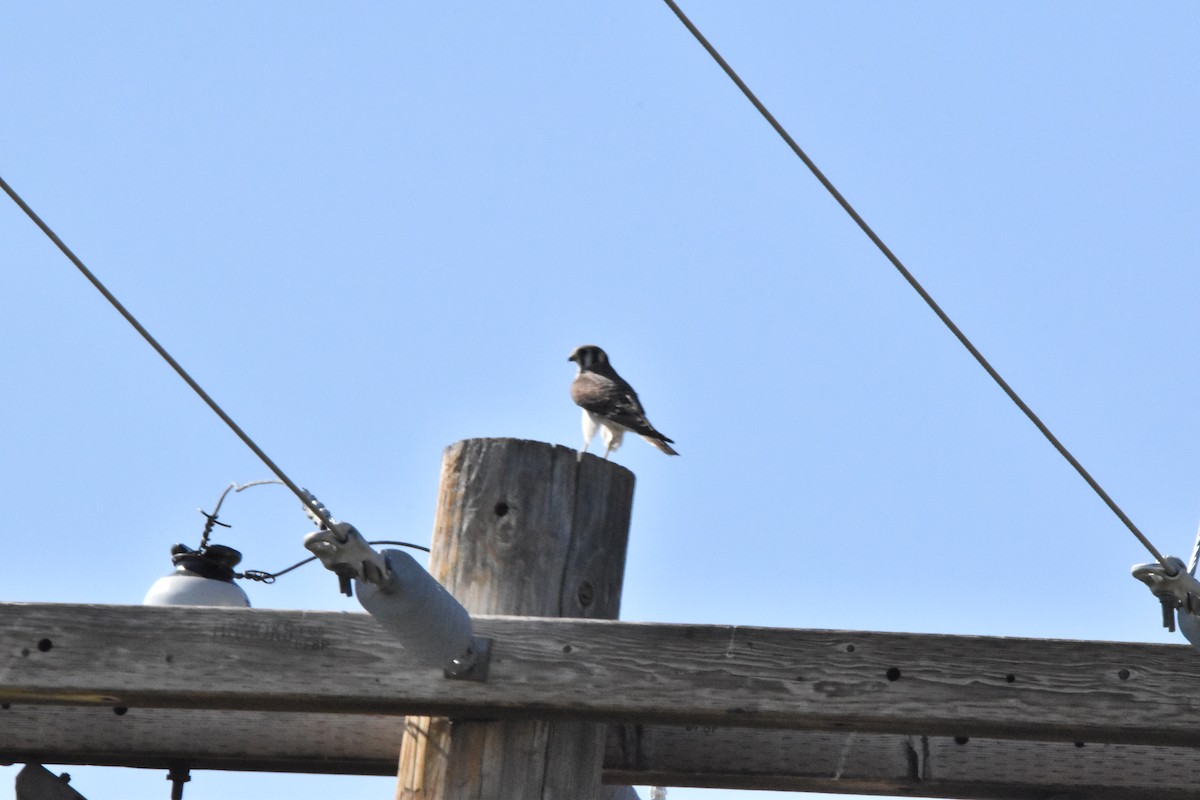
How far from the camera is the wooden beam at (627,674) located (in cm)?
336

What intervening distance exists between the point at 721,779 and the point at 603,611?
0.49 meters

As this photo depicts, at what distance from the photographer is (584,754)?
11.6ft

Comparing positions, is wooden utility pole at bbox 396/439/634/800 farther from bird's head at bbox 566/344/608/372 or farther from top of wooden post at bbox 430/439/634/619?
bird's head at bbox 566/344/608/372

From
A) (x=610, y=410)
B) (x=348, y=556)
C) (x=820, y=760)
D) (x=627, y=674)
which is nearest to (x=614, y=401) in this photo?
(x=610, y=410)

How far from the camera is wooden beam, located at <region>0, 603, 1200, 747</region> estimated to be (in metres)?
3.36

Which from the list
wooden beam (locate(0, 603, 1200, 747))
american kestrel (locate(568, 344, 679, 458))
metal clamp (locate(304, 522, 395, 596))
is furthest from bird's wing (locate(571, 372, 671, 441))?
metal clamp (locate(304, 522, 395, 596))

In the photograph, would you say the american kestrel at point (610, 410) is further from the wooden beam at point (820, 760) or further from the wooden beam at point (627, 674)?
the wooden beam at point (627, 674)

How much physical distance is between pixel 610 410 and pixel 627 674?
279 inches

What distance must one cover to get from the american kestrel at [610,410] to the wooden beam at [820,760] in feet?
20.3

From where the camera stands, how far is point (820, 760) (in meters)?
3.91

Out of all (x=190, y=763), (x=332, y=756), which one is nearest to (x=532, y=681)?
(x=332, y=756)

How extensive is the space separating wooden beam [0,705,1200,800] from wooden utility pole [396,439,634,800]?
286 mm

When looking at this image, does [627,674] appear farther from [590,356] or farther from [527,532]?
[590,356]

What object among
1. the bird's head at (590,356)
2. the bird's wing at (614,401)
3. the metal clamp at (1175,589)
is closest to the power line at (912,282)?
the metal clamp at (1175,589)
